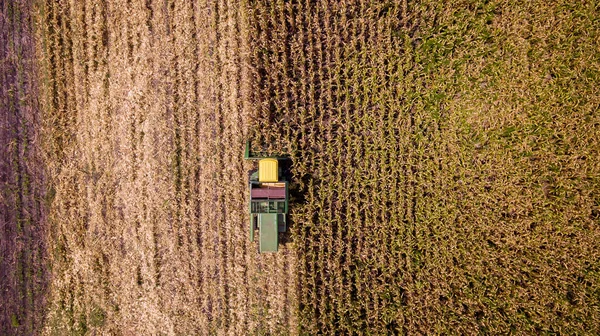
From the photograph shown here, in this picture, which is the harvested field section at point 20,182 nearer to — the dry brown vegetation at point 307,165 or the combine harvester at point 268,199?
the dry brown vegetation at point 307,165

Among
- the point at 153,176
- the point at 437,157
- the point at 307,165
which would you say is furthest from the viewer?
the point at 153,176

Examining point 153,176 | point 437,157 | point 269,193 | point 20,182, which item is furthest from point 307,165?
point 20,182

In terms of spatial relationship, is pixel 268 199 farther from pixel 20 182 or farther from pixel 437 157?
pixel 20 182

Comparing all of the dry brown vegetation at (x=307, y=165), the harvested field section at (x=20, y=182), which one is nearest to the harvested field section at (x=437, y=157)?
the dry brown vegetation at (x=307, y=165)

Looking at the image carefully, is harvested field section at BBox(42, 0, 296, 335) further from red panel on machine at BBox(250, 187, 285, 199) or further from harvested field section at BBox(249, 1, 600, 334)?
harvested field section at BBox(249, 1, 600, 334)

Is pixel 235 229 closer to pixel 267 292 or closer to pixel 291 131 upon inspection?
pixel 267 292

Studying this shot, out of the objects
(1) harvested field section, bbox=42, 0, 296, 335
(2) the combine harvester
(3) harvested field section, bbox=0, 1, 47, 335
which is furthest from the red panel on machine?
(3) harvested field section, bbox=0, 1, 47, 335
